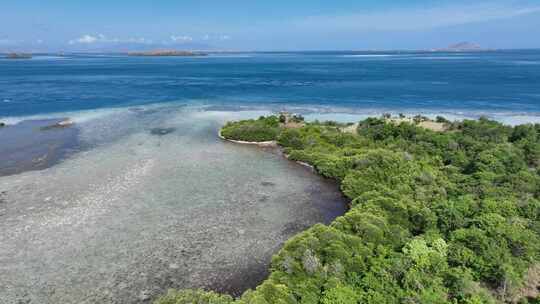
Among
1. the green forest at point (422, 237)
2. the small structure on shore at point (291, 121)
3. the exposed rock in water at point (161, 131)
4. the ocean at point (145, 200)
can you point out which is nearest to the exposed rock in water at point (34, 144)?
the ocean at point (145, 200)

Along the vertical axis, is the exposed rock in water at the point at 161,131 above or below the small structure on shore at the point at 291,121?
below

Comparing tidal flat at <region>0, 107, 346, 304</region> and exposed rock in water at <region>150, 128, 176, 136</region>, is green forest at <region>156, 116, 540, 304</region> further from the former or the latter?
exposed rock in water at <region>150, 128, 176, 136</region>

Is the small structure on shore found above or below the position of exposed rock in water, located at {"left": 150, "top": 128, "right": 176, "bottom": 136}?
above

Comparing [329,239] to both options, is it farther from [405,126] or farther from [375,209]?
[405,126]

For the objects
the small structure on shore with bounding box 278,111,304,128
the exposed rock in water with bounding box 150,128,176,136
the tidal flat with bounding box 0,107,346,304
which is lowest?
the tidal flat with bounding box 0,107,346,304

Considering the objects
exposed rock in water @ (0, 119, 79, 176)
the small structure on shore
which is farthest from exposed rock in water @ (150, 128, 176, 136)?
the small structure on shore

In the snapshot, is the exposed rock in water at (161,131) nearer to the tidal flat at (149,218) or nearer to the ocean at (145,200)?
the ocean at (145,200)

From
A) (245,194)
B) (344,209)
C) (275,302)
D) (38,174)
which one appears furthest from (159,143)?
(275,302)
